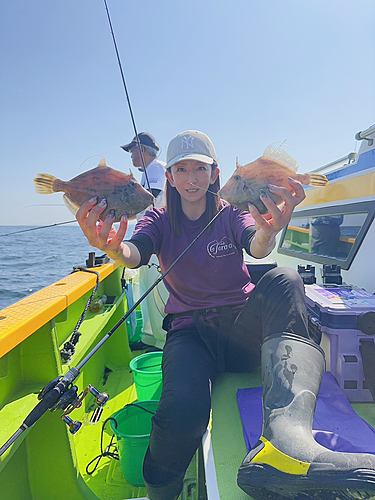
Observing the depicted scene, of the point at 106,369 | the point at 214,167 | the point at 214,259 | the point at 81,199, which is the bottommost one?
the point at 106,369

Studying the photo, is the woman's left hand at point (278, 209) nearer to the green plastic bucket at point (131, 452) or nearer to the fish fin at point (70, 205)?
the fish fin at point (70, 205)

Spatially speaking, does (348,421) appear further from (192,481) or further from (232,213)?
(232,213)

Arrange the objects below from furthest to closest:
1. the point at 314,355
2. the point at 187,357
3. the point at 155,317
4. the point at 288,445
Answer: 1. the point at 155,317
2. the point at 187,357
3. the point at 314,355
4. the point at 288,445

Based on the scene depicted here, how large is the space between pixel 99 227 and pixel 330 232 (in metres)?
3.07

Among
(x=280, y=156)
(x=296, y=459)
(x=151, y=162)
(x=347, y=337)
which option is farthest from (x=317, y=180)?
(x=151, y=162)

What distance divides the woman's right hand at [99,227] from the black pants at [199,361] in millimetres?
696

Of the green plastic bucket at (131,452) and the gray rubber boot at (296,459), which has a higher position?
the gray rubber boot at (296,459)

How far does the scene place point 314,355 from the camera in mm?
1513

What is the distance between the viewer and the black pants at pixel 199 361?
4.76ft

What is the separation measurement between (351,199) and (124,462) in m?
3.21

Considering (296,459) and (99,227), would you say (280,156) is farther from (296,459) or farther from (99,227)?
(296,459)

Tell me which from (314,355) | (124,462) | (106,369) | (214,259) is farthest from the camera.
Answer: (106,369)

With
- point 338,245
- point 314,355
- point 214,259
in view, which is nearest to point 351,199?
point 338,245

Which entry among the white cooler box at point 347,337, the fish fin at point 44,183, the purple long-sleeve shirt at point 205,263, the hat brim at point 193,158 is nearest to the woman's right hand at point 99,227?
the fish fin at point 44,183
